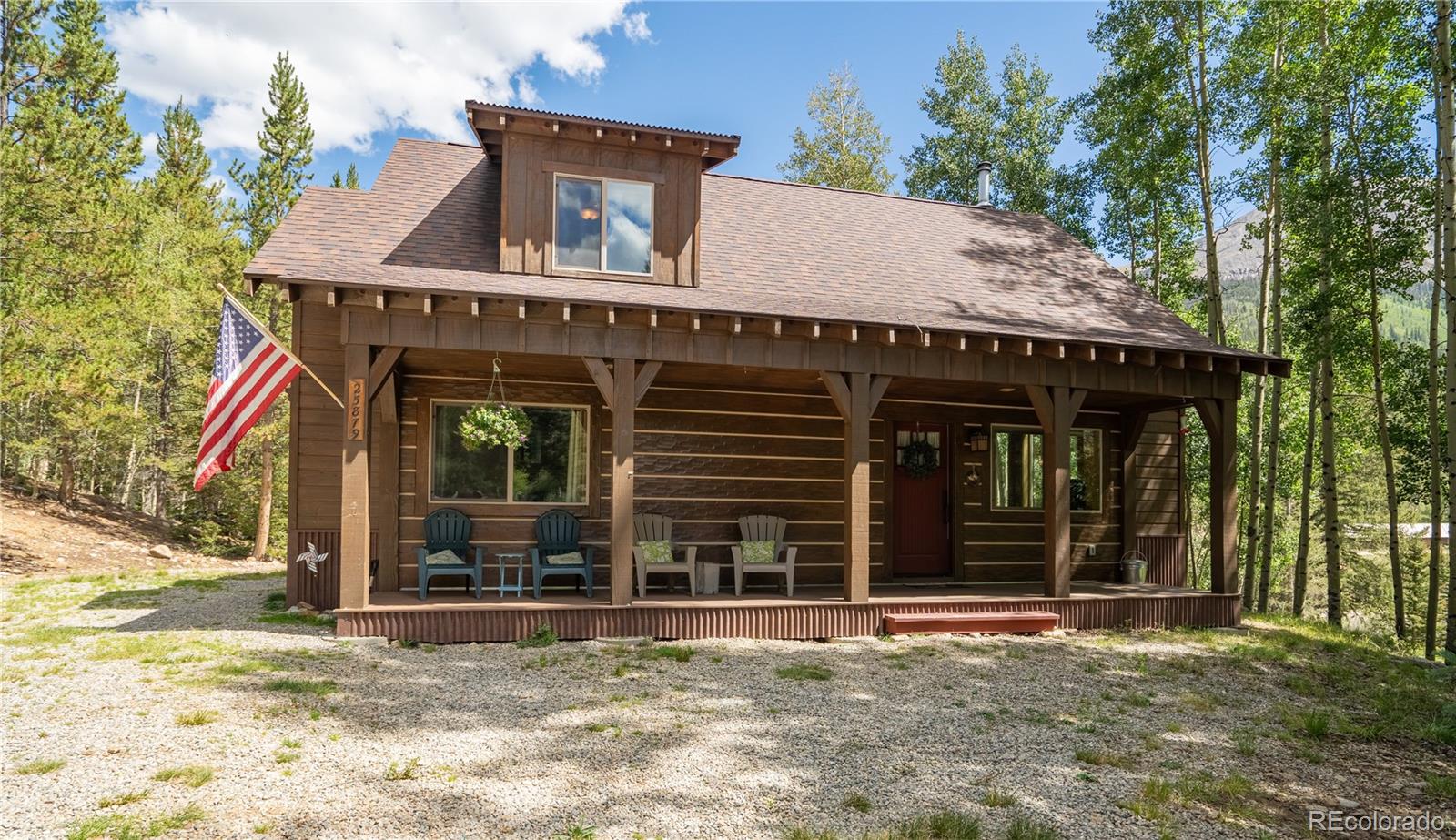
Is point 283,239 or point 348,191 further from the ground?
point 348,191

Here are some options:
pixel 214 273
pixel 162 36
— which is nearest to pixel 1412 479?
pixel 214 273

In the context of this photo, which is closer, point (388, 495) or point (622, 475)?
point (622, 475)

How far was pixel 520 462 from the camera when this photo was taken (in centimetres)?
882

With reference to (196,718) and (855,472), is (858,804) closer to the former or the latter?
(196,718)

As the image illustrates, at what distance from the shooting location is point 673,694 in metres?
5.53

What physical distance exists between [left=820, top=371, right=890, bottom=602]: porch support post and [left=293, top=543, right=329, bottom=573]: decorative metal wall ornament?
210 inches

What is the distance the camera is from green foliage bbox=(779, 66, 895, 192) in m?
25.2

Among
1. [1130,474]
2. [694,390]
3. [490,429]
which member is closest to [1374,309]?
[1130,474]

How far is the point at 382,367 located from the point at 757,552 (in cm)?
430

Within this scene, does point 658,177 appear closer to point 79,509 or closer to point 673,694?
point 673,694

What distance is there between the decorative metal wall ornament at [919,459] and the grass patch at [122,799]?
8422 millimetres

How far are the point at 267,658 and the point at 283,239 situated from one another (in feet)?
14.1

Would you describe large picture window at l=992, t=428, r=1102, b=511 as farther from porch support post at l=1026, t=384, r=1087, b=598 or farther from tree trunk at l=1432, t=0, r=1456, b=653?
tree trunk at l=1432, t=0, r=1456, b=653

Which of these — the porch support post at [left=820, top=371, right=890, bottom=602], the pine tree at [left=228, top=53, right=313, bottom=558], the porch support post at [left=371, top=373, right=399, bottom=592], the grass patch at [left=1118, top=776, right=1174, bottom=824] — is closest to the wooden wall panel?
the porch support post at [left=371, top=373, right=399, bottom=592]
